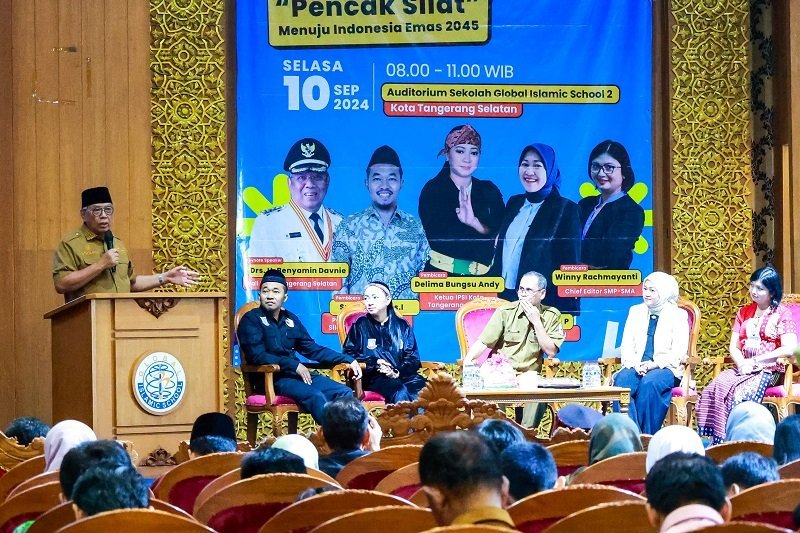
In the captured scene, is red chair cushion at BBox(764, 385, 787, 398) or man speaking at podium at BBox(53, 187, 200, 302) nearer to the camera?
man speaking at podium at BBox(53, 187, 200, 302)

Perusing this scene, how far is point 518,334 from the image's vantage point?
301 inches

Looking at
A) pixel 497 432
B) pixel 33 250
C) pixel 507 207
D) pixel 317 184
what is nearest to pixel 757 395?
pixel 507 207

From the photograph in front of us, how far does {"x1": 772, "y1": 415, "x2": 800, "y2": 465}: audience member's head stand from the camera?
3961mm

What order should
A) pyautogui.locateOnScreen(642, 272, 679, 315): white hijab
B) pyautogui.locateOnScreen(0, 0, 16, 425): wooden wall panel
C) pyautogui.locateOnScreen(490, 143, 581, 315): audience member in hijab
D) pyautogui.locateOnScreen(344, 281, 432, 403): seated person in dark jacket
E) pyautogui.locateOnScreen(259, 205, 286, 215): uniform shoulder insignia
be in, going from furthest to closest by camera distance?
1. pyautogui.locateOnScreen(490, 143, 581, 315): audience member in hijab
2. pyautogui.locateOnScreen(259, 205, 286, 215): uniform shoulder insignia
3. pyautogui.locateOnScreen(0, 0, 16, 425): wooden wall panel
4. pyautogui.locateOnScreen(642, 272, 679, 315): white hijab
5. pyautogui.locateOnScreen(344, 281, 432, 403): seated person in dark jacket

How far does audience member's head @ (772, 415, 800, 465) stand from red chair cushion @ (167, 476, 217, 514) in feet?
5.69

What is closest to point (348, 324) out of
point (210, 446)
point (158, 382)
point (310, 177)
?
point (310, 177)

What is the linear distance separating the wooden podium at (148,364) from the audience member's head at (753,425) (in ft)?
8.25

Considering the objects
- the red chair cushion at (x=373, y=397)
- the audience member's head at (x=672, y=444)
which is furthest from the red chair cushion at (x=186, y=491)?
the red chair cushion at (x=373, y=397)

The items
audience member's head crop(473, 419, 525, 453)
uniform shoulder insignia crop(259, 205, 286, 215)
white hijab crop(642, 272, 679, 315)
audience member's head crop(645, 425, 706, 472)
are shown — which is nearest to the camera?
audience member's head crop(645, 425, 706, 472)

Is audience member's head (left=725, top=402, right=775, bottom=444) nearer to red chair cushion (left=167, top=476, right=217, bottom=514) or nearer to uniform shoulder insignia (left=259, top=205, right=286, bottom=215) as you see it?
red chair cushion (left=167, top=476, right=217, bottom=514)

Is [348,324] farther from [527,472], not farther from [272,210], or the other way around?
[527,472]

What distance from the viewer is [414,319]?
8727 mm

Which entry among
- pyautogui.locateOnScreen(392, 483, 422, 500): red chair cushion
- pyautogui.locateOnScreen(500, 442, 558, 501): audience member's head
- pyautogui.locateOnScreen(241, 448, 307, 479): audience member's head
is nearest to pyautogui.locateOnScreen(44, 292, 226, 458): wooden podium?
pyautogui.locateOnScreen(392, 483, 422, 500): red chair cushion

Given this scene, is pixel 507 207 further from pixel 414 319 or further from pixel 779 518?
pixel 779 518
